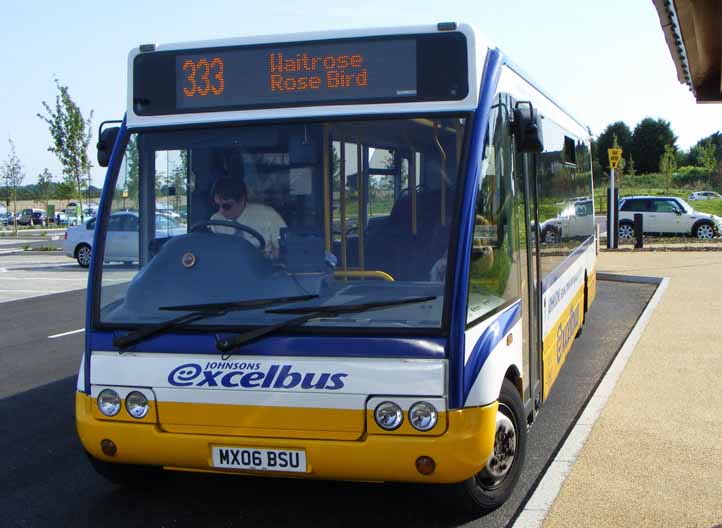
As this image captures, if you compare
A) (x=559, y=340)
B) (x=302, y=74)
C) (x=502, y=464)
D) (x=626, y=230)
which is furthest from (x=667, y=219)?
(x=302, y=74)

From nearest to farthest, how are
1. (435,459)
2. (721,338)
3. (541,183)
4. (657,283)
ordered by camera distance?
(435,459)
(541,183)
(721,338)
(657,283)

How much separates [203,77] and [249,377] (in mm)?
1781

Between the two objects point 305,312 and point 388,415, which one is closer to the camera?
point 388,415

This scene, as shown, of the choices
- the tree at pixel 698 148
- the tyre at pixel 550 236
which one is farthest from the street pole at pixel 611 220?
the tree at pixel 698 148

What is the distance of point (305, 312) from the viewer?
4.78m

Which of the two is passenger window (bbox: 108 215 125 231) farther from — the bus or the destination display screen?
the destination display screen

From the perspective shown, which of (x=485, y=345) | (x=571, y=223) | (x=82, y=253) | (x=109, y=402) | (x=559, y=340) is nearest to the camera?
(x=485, y=345)

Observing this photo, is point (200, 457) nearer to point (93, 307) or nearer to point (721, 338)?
point (93, 307)

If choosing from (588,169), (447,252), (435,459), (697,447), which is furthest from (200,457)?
(588,169)

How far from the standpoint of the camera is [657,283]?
18.3 m

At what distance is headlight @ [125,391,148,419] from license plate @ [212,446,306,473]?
0.44 metres

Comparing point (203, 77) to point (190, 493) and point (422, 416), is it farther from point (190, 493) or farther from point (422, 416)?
point (190, 493)

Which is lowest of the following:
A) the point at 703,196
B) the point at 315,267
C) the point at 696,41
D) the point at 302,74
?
the point at 703,196

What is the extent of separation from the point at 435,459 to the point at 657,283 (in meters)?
14.9
